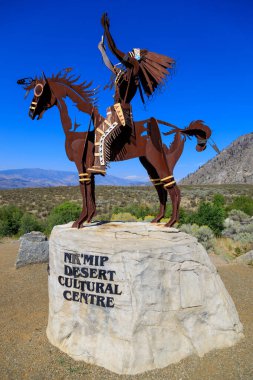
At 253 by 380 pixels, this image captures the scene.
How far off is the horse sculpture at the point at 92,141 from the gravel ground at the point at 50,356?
231 centimetres

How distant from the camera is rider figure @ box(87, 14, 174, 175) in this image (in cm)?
672

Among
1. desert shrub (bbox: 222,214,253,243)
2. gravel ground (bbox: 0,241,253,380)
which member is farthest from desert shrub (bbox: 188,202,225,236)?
gravel ground (bbox: 0,241,253,380)

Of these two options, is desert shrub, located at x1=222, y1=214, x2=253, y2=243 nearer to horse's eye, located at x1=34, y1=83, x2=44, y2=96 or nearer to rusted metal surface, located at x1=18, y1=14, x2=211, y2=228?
rusted metal surface, located at x1=18, y1=14, x2=211, y2=228

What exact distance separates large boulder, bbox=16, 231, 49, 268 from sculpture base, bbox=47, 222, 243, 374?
5.63 m

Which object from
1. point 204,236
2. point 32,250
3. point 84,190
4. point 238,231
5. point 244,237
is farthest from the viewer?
point 238,231

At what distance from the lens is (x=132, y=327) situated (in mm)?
5496

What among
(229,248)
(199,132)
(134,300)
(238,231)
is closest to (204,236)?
(229,248)

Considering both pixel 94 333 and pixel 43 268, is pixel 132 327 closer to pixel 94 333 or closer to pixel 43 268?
pixel 94 333

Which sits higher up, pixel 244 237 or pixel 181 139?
pixel 181 139

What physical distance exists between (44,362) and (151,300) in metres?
2.03

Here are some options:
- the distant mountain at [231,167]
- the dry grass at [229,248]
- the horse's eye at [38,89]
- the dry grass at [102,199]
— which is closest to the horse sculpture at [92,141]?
the horse's eye at [38,89]

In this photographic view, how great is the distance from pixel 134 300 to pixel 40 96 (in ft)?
14.5

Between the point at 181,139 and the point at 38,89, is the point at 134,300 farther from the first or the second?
the point at 38,89

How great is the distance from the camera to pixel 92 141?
718cm
